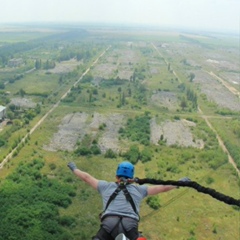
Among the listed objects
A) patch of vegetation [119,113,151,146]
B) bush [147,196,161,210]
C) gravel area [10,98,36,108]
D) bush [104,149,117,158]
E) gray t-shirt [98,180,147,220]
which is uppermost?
gray t-shirt [98,180,147,220]

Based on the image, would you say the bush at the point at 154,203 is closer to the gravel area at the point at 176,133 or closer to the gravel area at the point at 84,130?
the gravel area at the point at 84,130

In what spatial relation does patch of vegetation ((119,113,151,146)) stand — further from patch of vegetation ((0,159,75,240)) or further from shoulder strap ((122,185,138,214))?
shoulder strap ((122,185,138,214))

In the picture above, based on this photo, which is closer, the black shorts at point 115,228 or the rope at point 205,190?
the rope at point 205,190

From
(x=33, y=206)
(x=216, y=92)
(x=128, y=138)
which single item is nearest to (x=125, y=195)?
(x=33, y=206)

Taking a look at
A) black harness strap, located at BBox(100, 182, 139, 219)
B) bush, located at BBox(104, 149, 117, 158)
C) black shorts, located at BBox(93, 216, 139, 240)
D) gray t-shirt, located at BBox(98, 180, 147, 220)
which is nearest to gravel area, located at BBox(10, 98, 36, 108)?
bush, located at BBox(104, 149, 117, 158)

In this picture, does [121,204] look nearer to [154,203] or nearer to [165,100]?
[154,203]

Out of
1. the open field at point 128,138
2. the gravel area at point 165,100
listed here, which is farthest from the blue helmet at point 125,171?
the gravel area at point 165,100

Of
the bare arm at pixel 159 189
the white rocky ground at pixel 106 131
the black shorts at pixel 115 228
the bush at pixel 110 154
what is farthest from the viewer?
the white rocky ground at pixel 106 131

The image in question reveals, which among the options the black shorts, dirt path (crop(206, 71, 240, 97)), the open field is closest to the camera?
the black shorts
